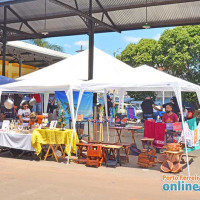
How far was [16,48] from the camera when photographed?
19.9 meters

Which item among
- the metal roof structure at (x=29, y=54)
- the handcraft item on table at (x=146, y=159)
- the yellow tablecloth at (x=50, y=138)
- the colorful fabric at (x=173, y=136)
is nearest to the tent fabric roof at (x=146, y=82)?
the colorful fabric at (x=173, y=136)

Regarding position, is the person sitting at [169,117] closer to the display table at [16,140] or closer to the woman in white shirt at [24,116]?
the display table at [16,140]

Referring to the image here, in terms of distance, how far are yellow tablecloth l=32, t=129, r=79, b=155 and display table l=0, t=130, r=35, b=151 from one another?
0.17 m

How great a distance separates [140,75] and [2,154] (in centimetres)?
435

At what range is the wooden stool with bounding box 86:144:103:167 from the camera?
23.6ft

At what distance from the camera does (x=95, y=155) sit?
7.24m

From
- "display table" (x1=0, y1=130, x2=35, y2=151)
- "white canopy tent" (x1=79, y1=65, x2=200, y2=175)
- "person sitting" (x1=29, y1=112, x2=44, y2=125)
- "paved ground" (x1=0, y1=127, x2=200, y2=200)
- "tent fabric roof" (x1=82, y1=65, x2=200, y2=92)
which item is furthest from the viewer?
"person sitting" (x1=29, y1=112, x2=44, y2=125)

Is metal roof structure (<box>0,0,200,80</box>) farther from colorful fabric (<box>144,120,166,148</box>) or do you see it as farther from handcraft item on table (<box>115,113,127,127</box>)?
colorful fabric (<box>144,120,166,148</box>)

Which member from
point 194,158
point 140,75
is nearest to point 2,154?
point 140,75

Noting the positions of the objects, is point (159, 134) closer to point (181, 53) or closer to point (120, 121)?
point (120, 121)

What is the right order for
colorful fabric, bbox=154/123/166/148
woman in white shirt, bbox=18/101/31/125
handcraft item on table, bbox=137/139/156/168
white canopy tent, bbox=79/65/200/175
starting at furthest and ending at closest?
woman in white shirt, bbox=18/101/31/125, colorful fabric, bbox=154/123/166/148, handcraft item on table, bbox=137/139/156/168, white canopy tent, bbox=79/65/200/175

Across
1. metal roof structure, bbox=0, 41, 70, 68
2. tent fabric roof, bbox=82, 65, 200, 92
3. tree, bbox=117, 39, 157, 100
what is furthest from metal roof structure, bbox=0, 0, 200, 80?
tree, bbox=117, 39, 157, 100

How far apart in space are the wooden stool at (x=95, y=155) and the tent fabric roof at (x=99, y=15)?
5296mm

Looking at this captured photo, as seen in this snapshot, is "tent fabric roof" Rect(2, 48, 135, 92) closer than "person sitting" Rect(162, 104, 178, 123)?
No
